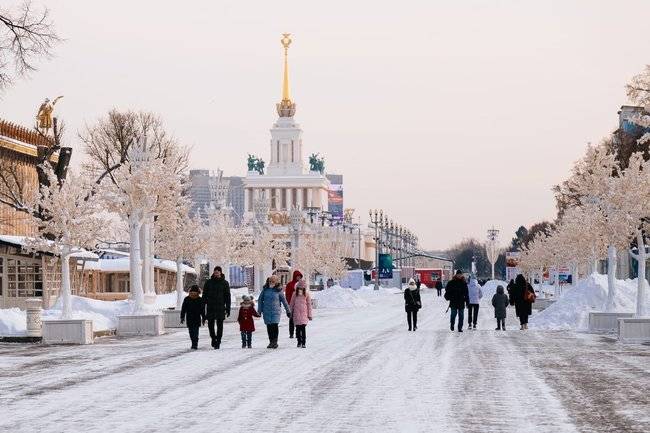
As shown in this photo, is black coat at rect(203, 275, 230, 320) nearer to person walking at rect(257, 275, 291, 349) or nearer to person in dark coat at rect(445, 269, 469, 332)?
person walking at rect(257, 275, 291, 349)

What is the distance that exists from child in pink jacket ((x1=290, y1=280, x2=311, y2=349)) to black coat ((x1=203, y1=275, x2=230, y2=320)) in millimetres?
1566

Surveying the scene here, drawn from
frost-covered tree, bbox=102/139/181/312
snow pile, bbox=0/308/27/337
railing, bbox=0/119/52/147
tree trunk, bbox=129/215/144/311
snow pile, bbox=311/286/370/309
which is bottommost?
snow pile, bbox=311/286/370/309

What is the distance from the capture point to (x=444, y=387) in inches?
706

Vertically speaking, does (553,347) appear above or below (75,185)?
below

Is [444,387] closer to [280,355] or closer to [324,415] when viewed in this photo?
[324,415]

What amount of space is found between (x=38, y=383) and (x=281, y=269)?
12828cm

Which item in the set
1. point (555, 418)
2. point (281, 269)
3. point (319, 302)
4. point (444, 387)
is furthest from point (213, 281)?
point (281, 269)

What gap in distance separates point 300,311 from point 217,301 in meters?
1.86

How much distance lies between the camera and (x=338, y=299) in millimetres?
74875

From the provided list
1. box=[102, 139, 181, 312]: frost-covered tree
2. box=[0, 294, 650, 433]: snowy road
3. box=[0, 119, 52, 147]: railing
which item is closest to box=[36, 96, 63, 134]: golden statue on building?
box=[0, 119, 52, 147]: railing

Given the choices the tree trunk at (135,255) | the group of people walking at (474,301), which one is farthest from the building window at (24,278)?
the group of people walking at (474,301)

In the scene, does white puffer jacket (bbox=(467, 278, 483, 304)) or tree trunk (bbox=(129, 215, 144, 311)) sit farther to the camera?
tree trunk (bbox=(129, 215, 144, 311))

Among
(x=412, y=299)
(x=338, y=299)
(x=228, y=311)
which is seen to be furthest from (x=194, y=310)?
(x=338, y=299)

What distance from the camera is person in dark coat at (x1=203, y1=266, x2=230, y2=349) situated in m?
28.0
